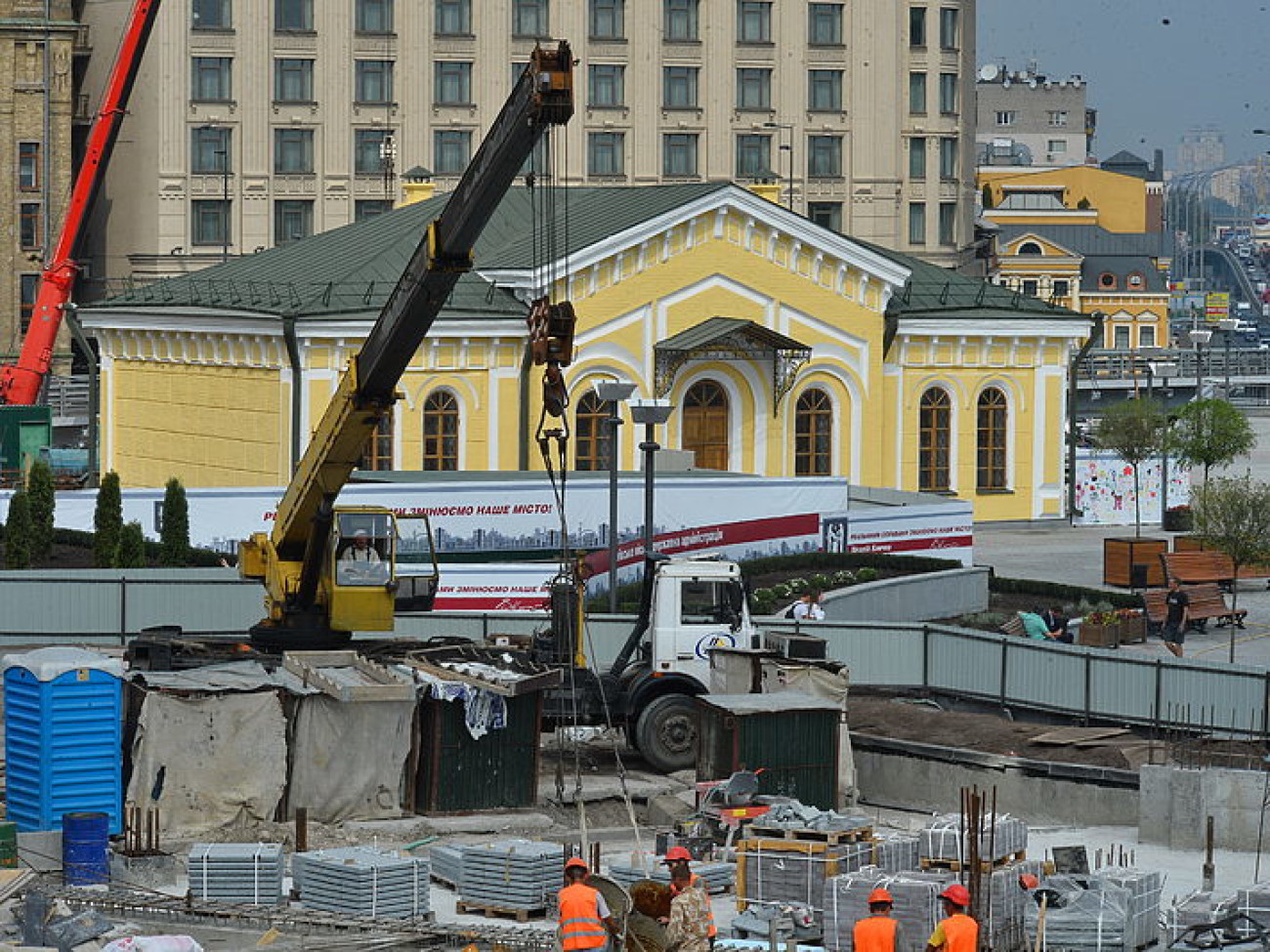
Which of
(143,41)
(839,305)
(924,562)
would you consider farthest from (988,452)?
(143,41)

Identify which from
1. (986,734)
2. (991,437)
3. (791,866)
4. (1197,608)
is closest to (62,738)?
(791,866)

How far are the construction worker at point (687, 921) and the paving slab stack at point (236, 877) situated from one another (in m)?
5.12

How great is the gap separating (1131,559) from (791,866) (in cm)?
2986

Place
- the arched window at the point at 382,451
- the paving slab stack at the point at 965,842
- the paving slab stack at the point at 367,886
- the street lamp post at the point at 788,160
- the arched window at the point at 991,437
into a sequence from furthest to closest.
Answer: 1. the street lamp post at the point at 788,160
2. the arched window at the point at 991,437
3. the arched window at the point at 382,451
4. the paving slab stack at the point at 965,842
5. the paving slab stack at the point at 367,886

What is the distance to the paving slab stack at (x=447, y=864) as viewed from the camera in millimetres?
27219

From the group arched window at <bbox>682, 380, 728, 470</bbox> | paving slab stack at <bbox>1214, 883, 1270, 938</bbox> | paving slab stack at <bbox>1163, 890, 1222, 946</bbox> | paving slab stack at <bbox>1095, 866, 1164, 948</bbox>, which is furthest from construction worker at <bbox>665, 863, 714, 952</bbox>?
arched window at <bbox>682, 380, 728, 470</bbox>

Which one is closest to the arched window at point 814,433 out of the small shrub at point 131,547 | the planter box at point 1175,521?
the planter box at point 1175,521

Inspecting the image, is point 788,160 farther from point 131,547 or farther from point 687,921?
point 687,921

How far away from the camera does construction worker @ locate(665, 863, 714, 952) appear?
2247cm

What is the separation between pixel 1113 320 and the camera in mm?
154875

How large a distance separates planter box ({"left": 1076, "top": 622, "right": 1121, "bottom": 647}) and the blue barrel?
74.5ft

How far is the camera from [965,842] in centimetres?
2620

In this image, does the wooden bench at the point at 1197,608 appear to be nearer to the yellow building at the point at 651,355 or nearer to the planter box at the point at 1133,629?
the planter box at the point at 1133,629

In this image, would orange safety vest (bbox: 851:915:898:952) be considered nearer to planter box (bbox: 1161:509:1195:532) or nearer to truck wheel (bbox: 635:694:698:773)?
truck wheel (bbox: 635:694:698:773)
